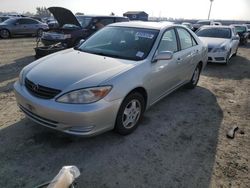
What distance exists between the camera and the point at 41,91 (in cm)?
300

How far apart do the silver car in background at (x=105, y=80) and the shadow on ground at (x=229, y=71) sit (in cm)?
333

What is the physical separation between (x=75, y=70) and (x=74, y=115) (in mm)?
758

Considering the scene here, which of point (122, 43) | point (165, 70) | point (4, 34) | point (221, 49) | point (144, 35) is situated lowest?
point (4, 34)

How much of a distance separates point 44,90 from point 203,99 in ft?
12.1

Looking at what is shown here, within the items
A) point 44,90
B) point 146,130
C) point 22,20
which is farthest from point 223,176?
point 22,20

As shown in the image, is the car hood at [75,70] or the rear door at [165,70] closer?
the car hood at [75,70]

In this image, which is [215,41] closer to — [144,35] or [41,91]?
[144,35]

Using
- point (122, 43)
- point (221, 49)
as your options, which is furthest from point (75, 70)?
point (221, 49)

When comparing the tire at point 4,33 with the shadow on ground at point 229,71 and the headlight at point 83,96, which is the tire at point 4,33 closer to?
the shadow on ground at point 229,71

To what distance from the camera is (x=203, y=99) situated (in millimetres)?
5336

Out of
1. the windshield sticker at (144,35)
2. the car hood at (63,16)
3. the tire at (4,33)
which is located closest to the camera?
the windshield sticker at (144,35)

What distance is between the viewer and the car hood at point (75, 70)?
2.96m

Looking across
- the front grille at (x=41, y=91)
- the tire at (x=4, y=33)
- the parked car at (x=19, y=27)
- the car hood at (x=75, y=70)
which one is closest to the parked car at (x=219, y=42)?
the car hood at (x=75, y=70)

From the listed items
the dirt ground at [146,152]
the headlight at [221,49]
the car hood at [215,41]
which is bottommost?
the dirt ground at [146,152]
